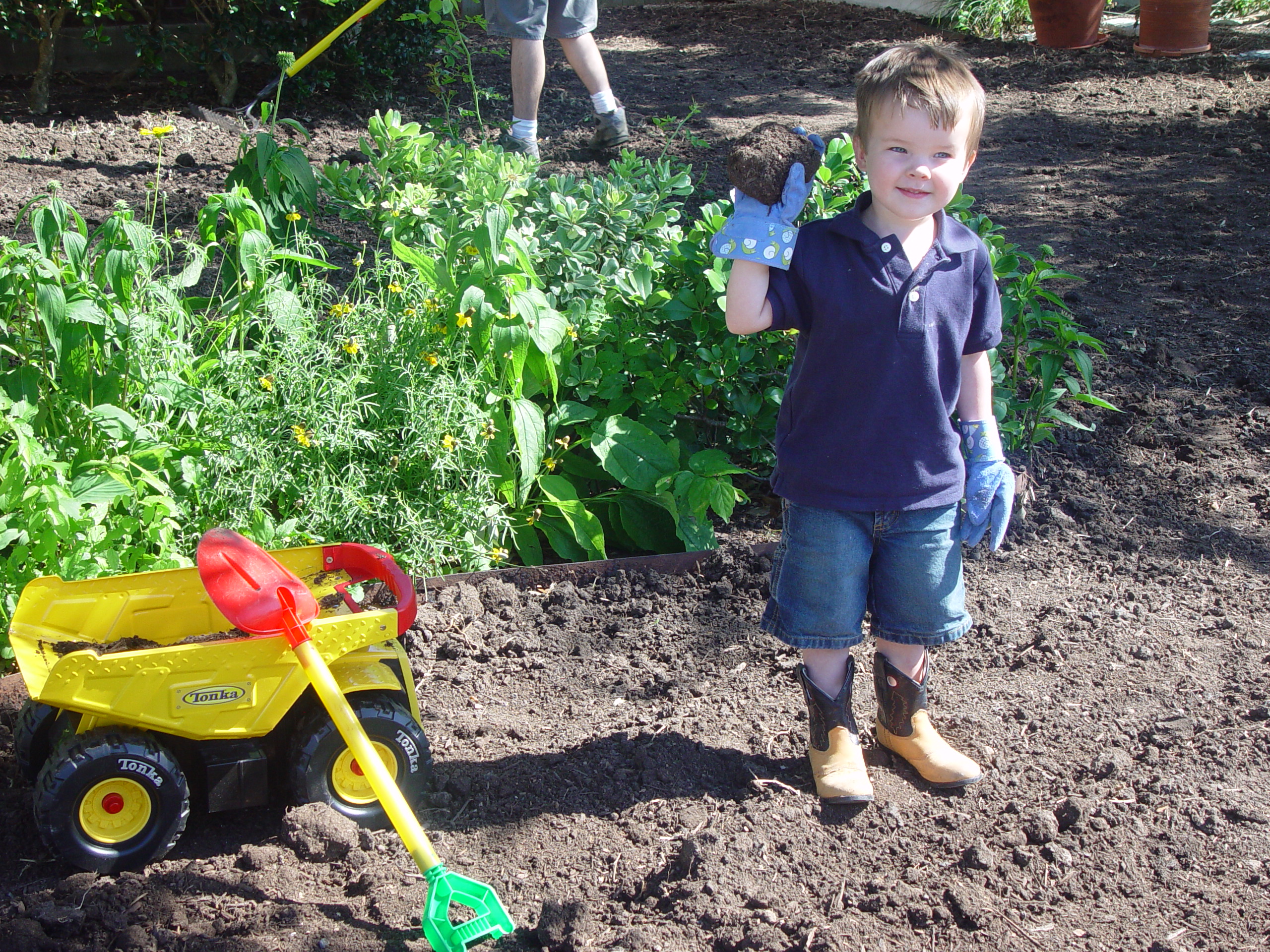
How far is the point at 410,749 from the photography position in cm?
204

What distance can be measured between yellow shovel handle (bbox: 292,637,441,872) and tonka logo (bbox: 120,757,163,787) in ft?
1.06

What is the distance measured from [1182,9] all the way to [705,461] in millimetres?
7342

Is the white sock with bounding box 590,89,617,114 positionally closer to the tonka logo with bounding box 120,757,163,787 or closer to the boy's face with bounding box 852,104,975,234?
the boy's face with bounding box 852,104,975,234

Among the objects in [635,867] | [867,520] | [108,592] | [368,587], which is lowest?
[635,867]

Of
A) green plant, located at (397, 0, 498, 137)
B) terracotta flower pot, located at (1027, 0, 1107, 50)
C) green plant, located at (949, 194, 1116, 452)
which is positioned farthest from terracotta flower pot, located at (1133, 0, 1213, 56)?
green plant, located at (949, 194, 1116, 452)

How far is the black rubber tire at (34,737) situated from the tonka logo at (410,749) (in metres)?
0.62

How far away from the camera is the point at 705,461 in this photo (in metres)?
2.85

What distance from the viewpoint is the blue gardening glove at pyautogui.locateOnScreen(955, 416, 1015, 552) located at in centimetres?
213

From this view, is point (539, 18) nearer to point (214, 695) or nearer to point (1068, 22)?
point (214, 695)

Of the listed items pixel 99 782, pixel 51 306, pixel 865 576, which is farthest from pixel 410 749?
pixel 51 306

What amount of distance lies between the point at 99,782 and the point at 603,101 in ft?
13.8

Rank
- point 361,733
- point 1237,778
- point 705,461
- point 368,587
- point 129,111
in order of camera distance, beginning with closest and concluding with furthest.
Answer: point 361,733 → point 1237,778 → point 368,587 → point 705,461 → point 129,111

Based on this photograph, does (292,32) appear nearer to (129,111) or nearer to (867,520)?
(129,111)

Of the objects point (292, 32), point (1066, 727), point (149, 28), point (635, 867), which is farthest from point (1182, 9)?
point (635, 867)
